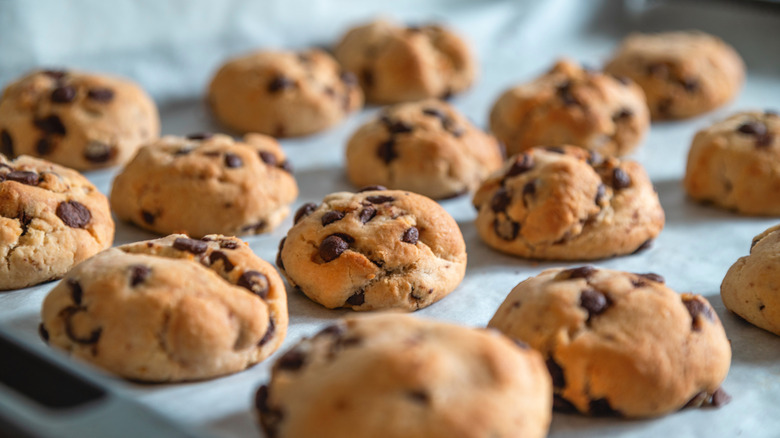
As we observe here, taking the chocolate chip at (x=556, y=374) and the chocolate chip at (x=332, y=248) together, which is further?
the chocolate chip at (x=332, y=248)

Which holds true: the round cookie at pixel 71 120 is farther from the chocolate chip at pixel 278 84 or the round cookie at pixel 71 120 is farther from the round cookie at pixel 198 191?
the chocolate chip at pixel 278 84

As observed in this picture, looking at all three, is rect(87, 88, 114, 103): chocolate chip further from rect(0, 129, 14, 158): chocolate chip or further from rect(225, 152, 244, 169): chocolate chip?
rect(225, 152, 244, 169): chocolate chip

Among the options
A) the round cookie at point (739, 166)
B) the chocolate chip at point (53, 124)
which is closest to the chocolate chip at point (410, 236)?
the round cookie at point (739, 166)

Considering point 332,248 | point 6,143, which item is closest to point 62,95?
point 6,143

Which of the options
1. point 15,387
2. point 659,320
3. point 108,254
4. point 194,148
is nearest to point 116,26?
point 194,148

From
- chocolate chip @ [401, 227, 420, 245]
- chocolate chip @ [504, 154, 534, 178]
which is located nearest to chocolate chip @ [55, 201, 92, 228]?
chocolate chip @ [401, 227, 420, 245]

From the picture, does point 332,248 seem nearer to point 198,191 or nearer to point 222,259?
point 222,259
